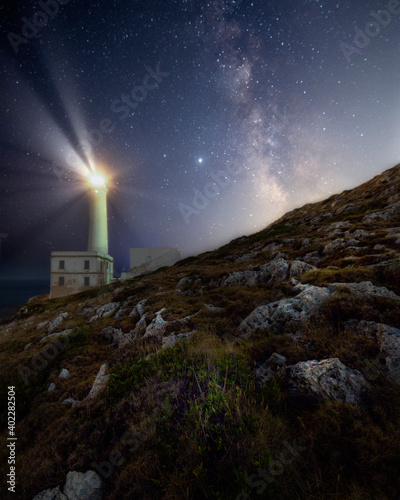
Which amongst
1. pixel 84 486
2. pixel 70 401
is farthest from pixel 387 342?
pixel 70 401

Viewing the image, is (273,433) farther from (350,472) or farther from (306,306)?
(306,306)

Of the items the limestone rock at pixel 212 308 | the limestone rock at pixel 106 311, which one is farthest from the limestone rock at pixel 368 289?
the limestone rock at pixel 106 311

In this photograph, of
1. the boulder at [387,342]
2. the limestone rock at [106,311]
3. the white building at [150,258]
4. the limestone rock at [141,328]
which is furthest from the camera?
the white building at [150,258]

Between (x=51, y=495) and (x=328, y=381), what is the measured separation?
17.7 ft

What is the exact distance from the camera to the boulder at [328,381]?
11.5 ft

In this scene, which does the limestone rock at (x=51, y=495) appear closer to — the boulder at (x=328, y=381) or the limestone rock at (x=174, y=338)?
the limestone rock at (x=174, y=338)

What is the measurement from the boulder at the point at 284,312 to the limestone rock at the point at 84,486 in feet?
16.0

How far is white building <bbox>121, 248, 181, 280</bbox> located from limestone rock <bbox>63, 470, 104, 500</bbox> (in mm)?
47230

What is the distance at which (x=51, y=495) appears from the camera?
135 inches

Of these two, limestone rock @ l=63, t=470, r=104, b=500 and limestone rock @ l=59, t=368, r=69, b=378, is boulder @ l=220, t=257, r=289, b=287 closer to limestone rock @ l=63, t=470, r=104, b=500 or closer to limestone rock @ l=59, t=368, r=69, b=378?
limestone rock @ l=59, t=368, r=69, b=378

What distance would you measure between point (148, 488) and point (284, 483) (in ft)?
6.57

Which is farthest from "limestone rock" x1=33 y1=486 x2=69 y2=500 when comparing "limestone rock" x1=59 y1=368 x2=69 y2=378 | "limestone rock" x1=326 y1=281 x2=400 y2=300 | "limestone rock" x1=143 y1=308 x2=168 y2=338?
"limestone rock" x1=326 y1=281 x2=400 y2=300

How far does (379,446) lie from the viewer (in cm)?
258

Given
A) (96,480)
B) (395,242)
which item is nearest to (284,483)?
(96,480)
